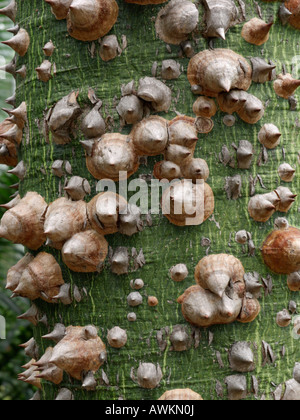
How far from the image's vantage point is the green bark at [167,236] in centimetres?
85

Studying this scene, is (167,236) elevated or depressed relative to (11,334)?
elevated

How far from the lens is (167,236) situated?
864 millimetres

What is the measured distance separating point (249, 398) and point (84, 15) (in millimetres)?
745

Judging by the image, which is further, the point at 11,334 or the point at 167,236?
the point at 11,334

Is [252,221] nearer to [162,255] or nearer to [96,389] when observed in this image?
[162,255]

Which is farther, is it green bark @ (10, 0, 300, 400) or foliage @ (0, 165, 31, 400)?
foliage @ (0, 165, 31, 400)

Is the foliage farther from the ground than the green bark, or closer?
closer

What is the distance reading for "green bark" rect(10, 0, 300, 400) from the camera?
0.85 metres

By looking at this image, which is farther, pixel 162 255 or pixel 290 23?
pixel 290 23

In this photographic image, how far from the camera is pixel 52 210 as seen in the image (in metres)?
0.94

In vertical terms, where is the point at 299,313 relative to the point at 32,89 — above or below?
below

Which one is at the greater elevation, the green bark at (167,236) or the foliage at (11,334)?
the green bark at (167,236)
